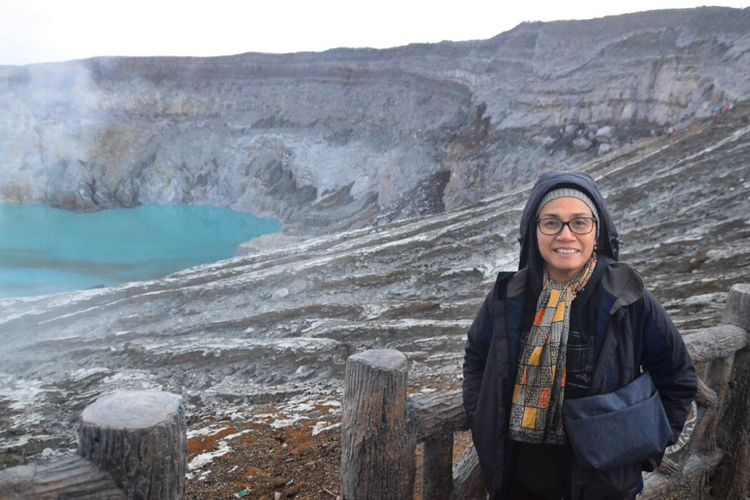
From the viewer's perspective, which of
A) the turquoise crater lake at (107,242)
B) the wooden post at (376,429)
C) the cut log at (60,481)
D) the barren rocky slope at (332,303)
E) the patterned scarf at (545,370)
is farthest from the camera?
the turquoise crater lake at (107,242)

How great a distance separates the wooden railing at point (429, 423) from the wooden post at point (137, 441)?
0.82 m

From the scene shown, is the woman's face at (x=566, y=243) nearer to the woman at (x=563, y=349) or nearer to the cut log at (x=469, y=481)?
the woman at (x=563, y=349)

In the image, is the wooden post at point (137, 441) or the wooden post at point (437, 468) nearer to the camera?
the wooden post at point (137, 441)

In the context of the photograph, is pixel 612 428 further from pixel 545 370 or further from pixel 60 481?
pixel 60 481

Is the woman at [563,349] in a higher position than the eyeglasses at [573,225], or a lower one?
lower

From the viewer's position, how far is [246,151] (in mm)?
42625

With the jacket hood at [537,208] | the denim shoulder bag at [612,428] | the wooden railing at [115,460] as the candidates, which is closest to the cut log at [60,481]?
the wooden railing at [115,460]

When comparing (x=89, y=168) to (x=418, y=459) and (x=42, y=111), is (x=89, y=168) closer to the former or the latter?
(x=42, y=111)

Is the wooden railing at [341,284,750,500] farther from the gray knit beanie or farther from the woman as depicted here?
the gray knit beanie

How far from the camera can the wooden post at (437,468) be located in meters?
2.74

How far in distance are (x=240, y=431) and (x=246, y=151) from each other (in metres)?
38.4

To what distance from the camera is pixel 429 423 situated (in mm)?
2635

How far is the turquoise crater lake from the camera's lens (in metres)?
22.3

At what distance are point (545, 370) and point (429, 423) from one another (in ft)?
2.10
